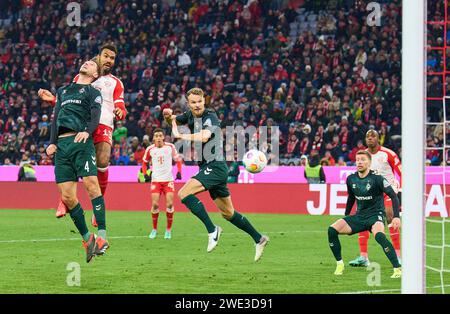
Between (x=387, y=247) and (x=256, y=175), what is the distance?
1434cm

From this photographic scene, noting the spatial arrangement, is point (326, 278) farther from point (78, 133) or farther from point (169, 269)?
point (78, 133)

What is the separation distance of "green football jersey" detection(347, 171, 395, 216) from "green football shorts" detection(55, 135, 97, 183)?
126 inches

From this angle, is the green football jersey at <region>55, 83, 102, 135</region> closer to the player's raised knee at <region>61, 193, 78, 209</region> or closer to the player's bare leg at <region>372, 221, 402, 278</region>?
the player's raised knee at <region>61, 193, 78, 209</region>

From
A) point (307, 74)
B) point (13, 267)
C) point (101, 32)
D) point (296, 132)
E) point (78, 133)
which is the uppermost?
point (101, 32)

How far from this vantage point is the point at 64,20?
1348 inches

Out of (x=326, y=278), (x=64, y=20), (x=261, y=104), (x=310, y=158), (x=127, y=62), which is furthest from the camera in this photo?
(x=64, y=20)

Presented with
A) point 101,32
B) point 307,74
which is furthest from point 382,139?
point 101,32

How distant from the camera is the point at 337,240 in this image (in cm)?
1076

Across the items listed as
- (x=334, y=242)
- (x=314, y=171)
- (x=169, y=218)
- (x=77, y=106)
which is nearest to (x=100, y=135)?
(x=77, y=106)

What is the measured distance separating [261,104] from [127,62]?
6450 millimetres

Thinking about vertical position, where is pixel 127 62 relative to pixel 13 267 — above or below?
above

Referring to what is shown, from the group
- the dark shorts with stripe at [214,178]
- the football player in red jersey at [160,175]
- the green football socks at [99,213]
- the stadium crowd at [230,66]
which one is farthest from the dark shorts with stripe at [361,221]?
the stadium crowd at [230,66]

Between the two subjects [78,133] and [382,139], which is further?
[382,139]

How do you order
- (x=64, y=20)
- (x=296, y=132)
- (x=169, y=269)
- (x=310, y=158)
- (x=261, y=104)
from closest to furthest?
(x=169, y=269) → (x=310, y=158) → (x=296, y=132) → (x=261, y=104) → (x=64, y=20)
